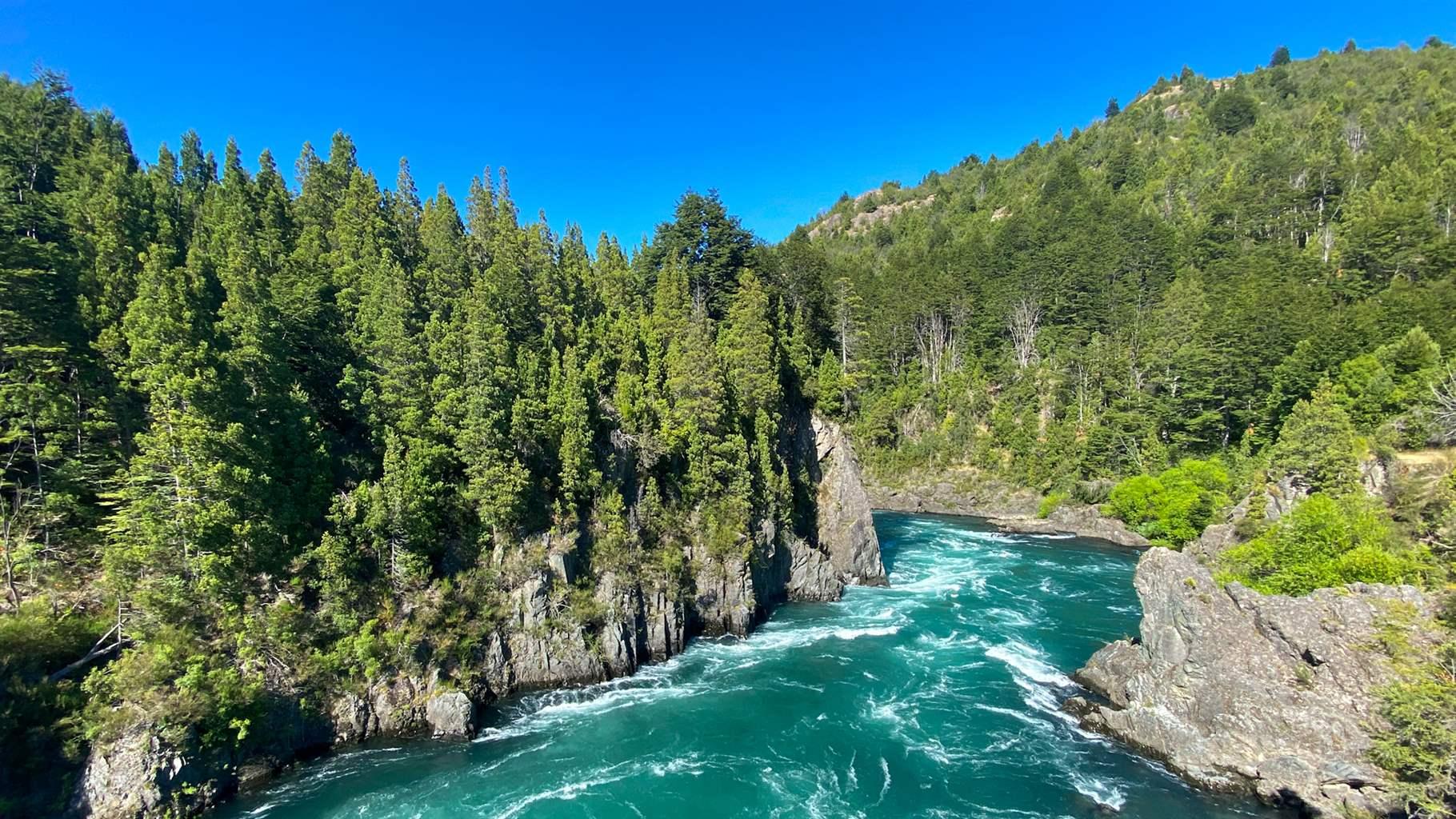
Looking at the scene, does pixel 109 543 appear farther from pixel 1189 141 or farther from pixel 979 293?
pixel 1189 141

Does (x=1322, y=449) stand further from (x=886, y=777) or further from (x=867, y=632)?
(x=886, y=777)

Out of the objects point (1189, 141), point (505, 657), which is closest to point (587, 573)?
point (505, 657)

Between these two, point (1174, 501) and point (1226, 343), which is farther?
point (1226, 343)

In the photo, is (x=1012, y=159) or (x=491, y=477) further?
(x=1012, y=159)

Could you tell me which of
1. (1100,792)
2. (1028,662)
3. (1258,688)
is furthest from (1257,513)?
(1100,792)

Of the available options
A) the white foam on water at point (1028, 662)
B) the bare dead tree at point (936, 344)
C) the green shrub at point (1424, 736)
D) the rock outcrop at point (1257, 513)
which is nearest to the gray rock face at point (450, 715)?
the white foam on water at point (1028, 662)
